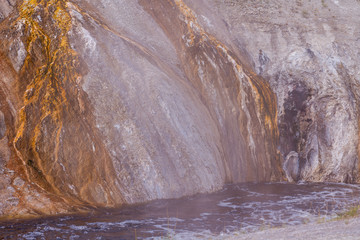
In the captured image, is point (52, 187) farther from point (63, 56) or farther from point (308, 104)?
point (308, 104)

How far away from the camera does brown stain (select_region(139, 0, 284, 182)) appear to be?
1128 cm

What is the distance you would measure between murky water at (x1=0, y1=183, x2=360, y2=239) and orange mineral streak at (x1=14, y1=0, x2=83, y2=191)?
2.47 meters

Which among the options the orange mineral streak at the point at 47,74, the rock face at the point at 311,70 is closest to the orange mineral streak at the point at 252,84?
the rock face at the point at 311,70

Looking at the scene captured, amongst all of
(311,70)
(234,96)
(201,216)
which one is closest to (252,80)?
(234,96)

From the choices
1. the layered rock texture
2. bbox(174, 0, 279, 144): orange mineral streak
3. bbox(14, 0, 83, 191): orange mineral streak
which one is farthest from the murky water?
bbox(174, 0, 279, 144): orange mineral streak

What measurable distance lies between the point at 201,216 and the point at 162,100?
356 centimetres

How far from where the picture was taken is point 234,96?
38.3 ft

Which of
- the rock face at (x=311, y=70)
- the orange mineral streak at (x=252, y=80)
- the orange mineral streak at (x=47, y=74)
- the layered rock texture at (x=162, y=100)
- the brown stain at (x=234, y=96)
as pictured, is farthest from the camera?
the orange mineral streak at (x=252, y=80)

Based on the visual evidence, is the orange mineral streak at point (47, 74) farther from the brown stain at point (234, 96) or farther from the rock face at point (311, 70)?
the rock face at point (311, 70)

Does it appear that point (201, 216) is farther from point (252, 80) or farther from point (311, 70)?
point (311, 70)

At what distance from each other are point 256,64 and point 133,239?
8638 mm

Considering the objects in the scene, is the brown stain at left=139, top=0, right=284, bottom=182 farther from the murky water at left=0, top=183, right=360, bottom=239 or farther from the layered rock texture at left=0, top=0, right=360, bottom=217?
the murky water at left=0, top=183, right=360, bottom=239

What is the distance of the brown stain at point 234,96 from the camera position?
11281 mm

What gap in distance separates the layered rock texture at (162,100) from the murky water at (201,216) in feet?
2.08
